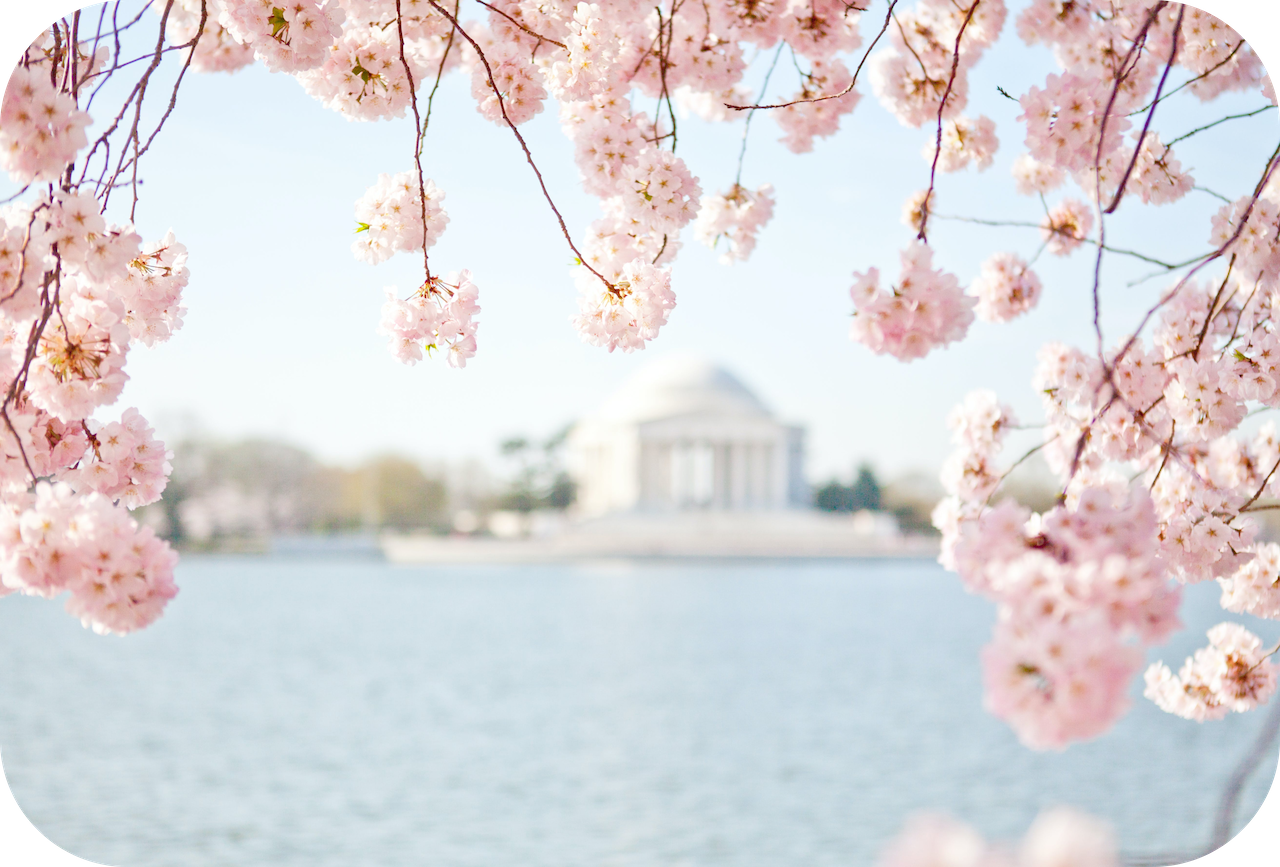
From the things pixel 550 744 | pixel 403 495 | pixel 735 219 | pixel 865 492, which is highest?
pixel 735 219

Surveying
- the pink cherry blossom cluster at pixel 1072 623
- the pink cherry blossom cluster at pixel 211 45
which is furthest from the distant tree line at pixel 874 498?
the pink cherry blossom cluster at pixel 1072 623

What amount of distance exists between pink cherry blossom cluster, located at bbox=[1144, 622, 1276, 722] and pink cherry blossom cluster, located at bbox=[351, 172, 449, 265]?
6.17 feet

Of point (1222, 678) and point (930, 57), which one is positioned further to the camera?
point (930, 57)

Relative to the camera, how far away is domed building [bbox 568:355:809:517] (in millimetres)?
50531

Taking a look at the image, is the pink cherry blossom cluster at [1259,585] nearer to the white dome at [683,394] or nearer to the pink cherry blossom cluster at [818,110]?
the pink cherry blossom cluster at [818,110]

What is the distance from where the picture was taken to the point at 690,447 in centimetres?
5238

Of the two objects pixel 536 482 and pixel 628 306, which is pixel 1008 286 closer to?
pixel 628 306

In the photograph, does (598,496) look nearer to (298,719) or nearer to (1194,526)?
(298,719)

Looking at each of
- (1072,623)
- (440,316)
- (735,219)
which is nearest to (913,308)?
(1072,623)

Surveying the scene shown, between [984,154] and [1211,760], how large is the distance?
1433cm

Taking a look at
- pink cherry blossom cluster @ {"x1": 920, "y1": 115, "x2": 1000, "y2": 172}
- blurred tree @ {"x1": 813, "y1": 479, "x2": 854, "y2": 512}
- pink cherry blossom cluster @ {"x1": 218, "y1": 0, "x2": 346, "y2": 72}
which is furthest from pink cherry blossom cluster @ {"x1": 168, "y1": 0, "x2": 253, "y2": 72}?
blurred tree @ {"x1": 813, "y1": 479, "x2": 854, "y2": 512}

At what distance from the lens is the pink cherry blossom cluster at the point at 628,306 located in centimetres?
241

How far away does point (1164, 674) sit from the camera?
2834 millimetres

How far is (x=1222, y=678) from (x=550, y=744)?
44.3ft
